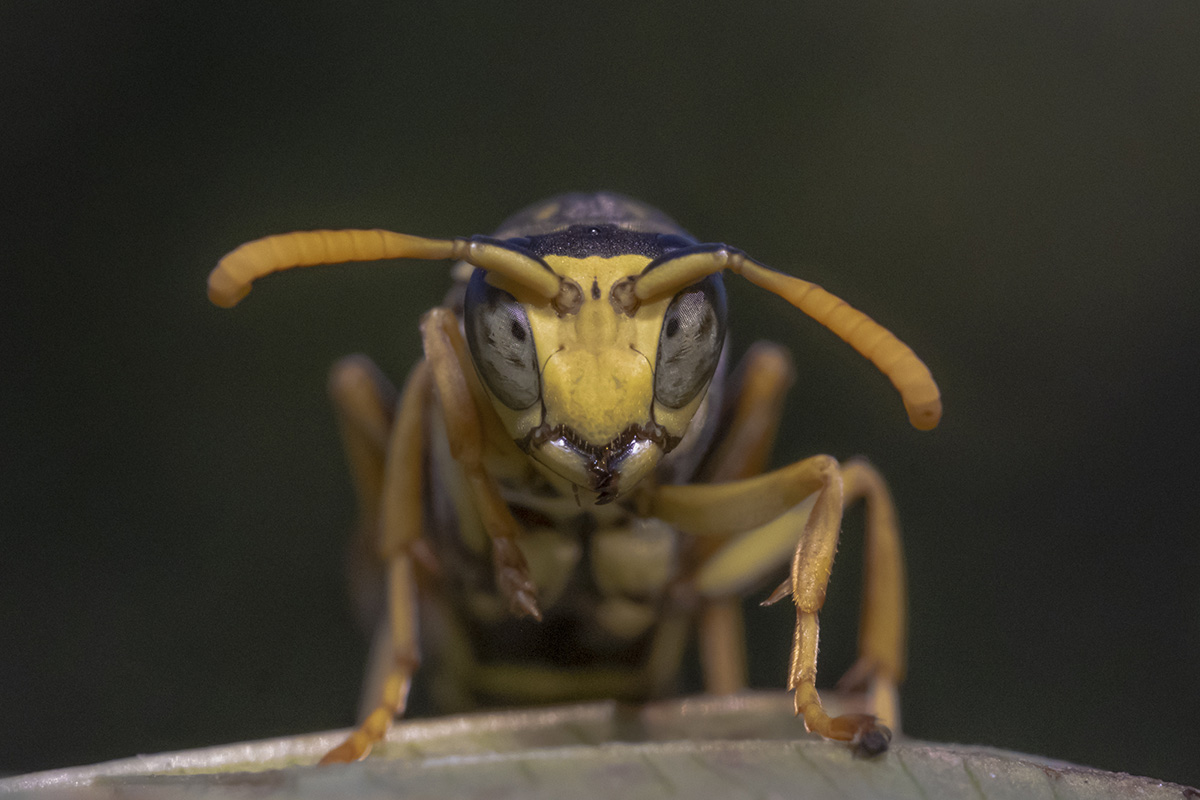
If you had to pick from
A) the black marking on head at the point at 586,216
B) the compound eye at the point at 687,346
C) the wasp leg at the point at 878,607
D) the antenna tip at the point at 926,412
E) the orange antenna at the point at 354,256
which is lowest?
the wasp leg at the point at 878,607

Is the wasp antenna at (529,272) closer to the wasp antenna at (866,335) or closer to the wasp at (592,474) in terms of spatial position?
the wasp at (592,474)

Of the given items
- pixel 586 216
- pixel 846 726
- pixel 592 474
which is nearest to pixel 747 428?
pixel 586 216

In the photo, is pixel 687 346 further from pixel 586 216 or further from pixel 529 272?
pixel 586 216

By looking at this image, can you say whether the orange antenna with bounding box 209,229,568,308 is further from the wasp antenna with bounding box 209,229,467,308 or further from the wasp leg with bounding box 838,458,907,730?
the wasp leg with bounding box 838,458,907,730

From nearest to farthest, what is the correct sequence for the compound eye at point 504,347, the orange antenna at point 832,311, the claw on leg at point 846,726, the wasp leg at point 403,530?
1. the claw on leg at point 846,726
2. the orange antenna at point 832,311
3. the compound eye at point 504,347
4. the wasp leg at point 403,530

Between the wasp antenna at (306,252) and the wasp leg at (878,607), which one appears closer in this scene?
the wasp antenna at (306,252)

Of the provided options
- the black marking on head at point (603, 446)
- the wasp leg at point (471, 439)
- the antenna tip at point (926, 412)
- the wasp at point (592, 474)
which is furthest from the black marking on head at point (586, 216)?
the antenna tip at point (926, 412)

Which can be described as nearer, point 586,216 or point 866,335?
point 866,335
